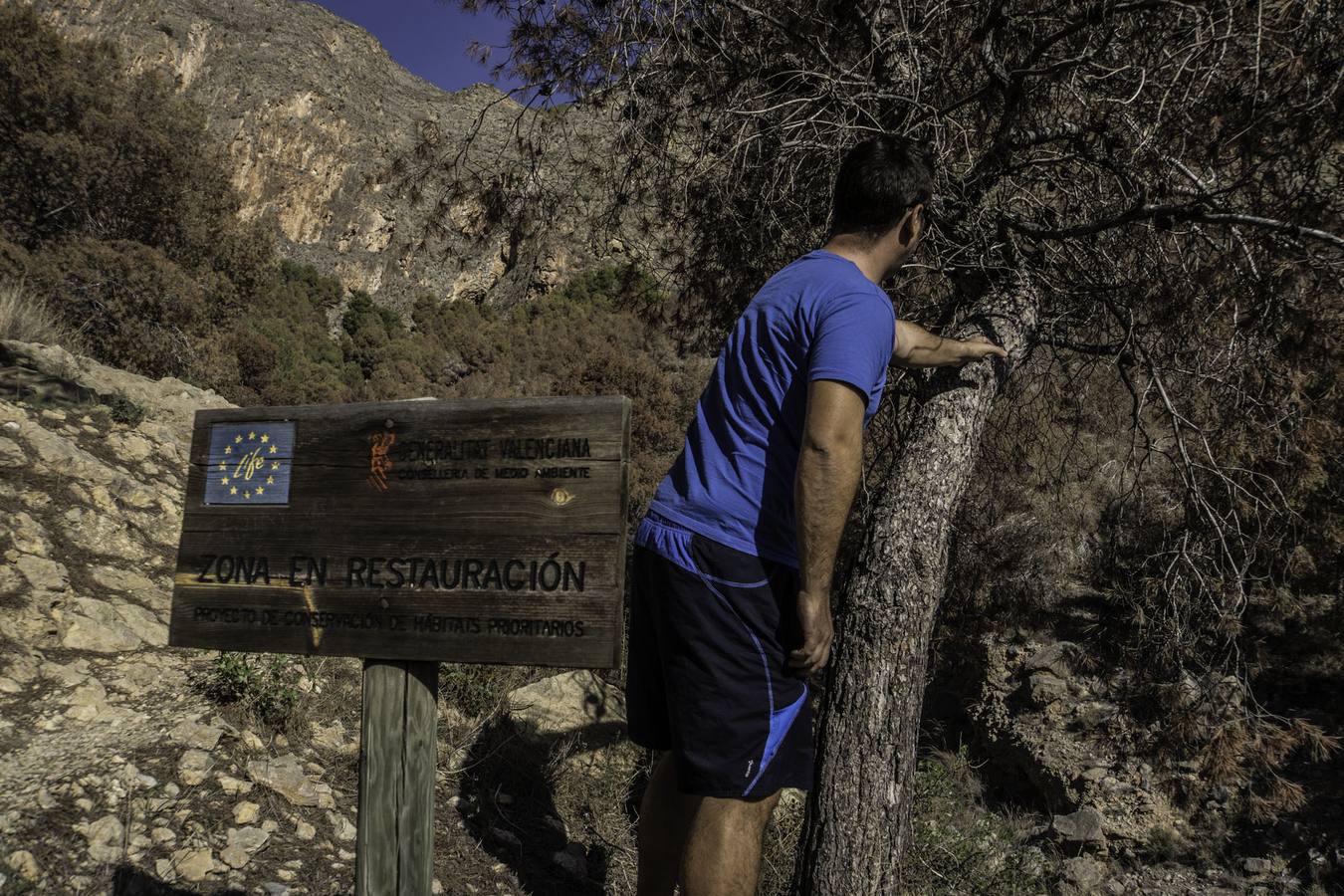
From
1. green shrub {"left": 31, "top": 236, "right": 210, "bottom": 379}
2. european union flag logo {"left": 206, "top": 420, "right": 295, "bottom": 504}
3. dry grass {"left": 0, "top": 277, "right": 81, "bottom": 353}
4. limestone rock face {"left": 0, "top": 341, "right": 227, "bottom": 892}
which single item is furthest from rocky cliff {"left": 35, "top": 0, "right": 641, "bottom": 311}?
european union flag logo {"left": 206, "top": 420, "right": 295, "bottom": 504}

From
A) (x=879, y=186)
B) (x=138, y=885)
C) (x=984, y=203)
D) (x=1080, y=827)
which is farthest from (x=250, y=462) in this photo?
(x=1080, y=827)

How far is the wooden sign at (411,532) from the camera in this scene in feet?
5.88

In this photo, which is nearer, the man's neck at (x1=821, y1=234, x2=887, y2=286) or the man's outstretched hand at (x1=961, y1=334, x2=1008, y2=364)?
the man's neck at (x1=821, y1=234, x2=887, y2=286)

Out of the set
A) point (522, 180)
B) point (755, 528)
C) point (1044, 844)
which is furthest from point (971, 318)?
point (1044, 844)

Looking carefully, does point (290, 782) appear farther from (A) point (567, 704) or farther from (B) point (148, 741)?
(A) point (567, 704)

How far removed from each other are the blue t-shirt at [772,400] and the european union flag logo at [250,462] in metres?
0.90

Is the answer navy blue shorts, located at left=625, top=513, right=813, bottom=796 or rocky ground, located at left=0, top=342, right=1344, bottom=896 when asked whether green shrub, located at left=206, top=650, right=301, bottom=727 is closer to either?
rocky ground, located at left=0, top=342, right=1344, bottom=896

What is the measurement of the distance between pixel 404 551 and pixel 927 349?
1516mm

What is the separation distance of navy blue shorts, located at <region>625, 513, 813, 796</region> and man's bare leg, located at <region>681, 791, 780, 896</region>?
0.06 meters

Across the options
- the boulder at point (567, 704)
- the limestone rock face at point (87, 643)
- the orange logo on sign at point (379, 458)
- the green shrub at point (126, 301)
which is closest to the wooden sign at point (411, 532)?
the orange logo on sign at point (379, 458)

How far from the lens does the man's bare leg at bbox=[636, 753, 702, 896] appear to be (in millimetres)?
2047

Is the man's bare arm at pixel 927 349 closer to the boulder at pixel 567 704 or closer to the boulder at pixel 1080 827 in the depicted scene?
the boulder at pixel 567 704

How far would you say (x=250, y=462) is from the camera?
2145 mm

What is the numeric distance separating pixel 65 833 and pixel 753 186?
11.1 feet
